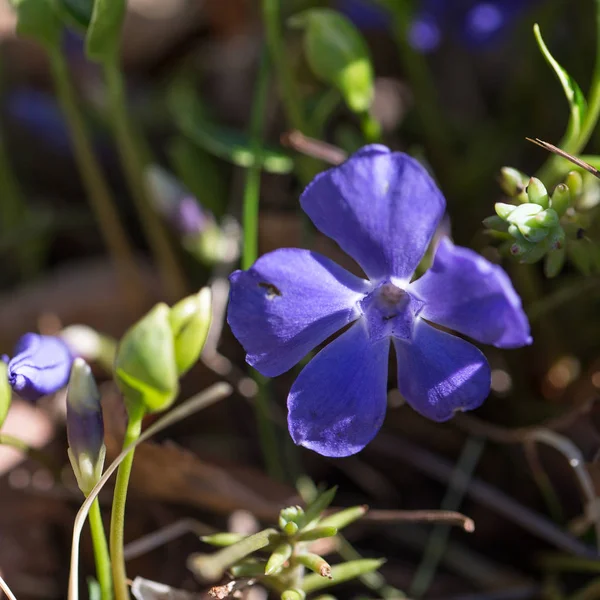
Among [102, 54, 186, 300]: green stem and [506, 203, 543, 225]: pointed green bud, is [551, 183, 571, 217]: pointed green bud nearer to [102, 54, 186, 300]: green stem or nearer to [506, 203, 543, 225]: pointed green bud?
[506, 203, 543, 225]: pointed green bud

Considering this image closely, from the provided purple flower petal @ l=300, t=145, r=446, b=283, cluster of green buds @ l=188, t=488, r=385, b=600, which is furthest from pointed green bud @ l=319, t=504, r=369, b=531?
purple flower petal @ l=300, t=145, r=446, b=283

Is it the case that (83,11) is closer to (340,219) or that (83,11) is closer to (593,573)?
(340,219)

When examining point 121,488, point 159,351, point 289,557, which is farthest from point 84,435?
point 289,557

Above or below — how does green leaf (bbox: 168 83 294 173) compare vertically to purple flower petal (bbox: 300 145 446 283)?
below

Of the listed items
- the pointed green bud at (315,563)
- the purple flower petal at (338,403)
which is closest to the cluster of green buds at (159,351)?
the purple flower petal at (338,403)

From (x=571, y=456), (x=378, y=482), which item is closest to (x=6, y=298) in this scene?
(x=378, y=482)

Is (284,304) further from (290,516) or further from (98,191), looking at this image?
(98,191)

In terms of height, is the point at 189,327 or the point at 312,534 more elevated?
the point at 189,327
